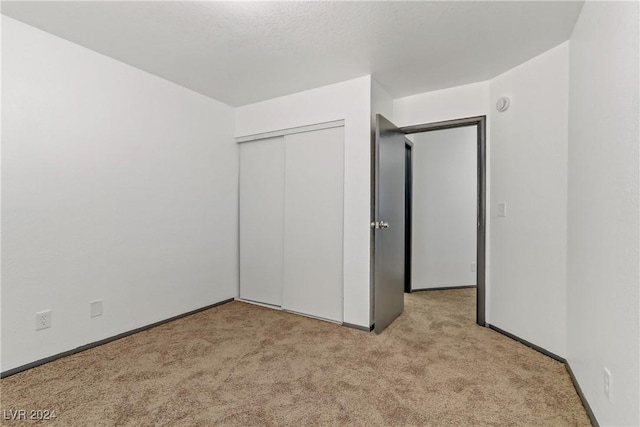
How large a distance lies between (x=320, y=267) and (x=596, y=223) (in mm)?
2111

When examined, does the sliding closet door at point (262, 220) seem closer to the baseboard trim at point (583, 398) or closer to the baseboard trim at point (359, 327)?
the baseboard trim at point (359, 327)

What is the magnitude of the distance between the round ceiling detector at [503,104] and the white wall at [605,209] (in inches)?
22.8

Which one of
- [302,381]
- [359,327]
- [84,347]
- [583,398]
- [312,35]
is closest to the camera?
[583,398]

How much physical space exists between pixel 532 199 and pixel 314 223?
1858 mm

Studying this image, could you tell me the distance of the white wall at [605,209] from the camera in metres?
1.18

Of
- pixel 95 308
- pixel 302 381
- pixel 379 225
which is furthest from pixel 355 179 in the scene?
pixel 95 308

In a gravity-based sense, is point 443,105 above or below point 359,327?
above

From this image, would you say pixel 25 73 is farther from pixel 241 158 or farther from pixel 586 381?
pixel 586 381

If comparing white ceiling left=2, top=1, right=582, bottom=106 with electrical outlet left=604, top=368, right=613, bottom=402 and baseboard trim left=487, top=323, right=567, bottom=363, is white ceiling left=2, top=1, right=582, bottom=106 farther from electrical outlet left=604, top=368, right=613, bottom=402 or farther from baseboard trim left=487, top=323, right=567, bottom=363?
baseboard trim left=487, top=323, right=567, bottom=363

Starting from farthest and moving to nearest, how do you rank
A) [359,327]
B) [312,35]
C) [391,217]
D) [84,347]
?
[391,217]
[359,327]
[84,347]
[312,35]

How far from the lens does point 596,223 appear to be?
1.54 m

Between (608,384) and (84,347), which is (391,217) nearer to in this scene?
(608,384)

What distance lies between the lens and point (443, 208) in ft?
13.8

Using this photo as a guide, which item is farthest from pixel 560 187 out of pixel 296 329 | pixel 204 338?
pixel 204 338
